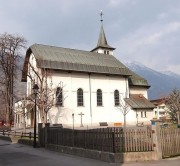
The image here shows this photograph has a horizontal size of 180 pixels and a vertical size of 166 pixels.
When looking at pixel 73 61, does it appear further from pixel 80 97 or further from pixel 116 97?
pixel 116 97

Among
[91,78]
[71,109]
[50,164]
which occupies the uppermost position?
[91,78]

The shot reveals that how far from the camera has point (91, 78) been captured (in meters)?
51.0

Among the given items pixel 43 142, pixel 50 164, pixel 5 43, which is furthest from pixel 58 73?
pixel 50 164

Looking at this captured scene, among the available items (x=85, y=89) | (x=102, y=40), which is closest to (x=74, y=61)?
(x=85, y=89)

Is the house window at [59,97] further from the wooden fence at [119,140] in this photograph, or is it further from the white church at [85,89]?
the wooden fence at [119,140]

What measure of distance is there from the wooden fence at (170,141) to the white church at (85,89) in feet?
108

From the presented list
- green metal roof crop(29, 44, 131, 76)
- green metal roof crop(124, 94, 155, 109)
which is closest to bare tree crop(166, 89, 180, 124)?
green metal roof crop(124, 94, 155, 109)

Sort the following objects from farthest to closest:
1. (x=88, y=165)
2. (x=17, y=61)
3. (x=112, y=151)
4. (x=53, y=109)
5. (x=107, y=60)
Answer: (x=107, y=60)
(x=17, y=61)
(x=53, y=109)
(x=112, y=151)
(x=88, y=165)

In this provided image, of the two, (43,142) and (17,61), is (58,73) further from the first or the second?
(43,142)

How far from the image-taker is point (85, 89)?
4975 centimetres

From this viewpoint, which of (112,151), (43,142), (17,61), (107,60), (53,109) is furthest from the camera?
(107,60)

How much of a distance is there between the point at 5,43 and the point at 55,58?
8.53 m

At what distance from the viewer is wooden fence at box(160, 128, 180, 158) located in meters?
13.2

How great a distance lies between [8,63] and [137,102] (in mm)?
24950
